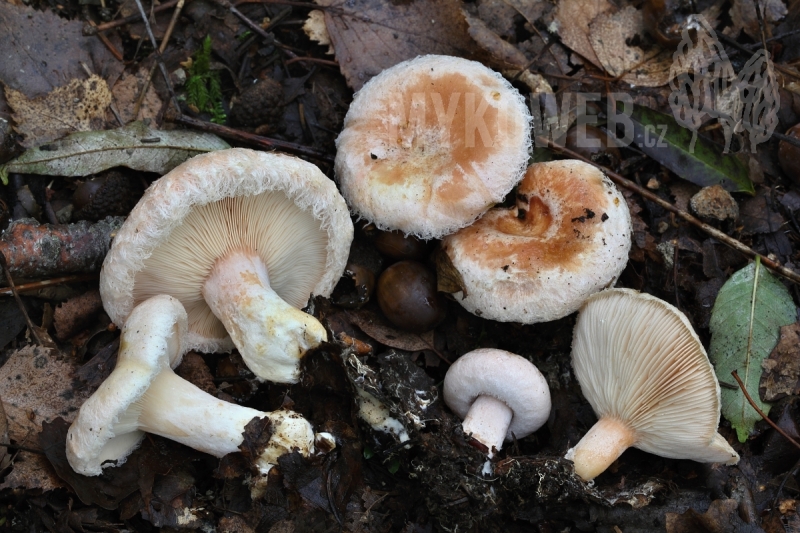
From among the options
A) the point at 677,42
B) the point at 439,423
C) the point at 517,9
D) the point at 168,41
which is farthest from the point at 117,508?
the point at 677,42

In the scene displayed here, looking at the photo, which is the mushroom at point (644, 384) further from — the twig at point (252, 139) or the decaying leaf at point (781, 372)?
the twig at point (252, 139)

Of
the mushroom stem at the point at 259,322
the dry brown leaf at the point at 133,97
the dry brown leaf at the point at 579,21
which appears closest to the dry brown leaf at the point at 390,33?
the dry brown leaf at the point at 579,21

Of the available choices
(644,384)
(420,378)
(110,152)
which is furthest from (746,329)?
(110,152)

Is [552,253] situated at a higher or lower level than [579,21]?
lower

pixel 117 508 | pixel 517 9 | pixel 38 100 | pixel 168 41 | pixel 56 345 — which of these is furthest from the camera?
pixel 517 9

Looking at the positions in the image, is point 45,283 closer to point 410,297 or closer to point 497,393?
point 410,297

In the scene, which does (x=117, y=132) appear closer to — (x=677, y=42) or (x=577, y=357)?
(x=577, y=357)
